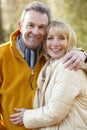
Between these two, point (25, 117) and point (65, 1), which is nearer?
point (25, 117)

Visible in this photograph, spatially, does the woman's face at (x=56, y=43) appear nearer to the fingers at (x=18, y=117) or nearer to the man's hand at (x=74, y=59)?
the man's hand at (x=74, y=59)

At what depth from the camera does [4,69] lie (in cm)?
414

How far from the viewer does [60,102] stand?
3.69 metres

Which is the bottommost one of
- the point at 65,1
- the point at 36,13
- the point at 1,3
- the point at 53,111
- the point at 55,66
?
the point at 1,3

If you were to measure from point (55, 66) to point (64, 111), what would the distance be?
0.36m

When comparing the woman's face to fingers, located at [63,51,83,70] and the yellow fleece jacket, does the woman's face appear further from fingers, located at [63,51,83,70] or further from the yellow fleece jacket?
the yellow fleece jacket

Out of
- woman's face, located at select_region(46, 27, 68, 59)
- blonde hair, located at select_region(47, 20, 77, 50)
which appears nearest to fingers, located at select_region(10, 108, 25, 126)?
woman's face, located at select_region(46, 27, 68, 59)

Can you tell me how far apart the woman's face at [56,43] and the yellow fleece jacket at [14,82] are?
301 mm

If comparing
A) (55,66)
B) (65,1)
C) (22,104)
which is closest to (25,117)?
(22,104)

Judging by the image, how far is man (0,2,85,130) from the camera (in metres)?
4.11

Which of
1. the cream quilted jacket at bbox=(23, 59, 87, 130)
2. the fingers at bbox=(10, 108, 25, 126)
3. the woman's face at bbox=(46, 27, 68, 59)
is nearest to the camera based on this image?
the cream quilted jacket at bbox=(23, 59, 87, 130)

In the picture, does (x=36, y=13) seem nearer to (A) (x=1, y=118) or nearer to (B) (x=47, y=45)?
(B) (x=47, y=45)

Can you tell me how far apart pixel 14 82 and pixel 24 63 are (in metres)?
0.19

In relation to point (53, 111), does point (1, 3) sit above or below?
below
